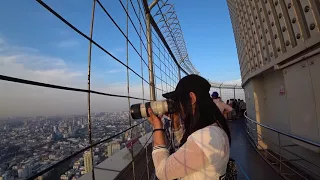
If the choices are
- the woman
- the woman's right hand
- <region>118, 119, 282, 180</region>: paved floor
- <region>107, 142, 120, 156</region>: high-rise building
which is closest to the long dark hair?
the woman

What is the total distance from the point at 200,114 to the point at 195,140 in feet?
0.35

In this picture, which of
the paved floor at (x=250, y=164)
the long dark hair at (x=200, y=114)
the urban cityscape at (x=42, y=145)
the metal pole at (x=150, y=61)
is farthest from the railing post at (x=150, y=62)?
the long dark hair at (x=200, y=114)

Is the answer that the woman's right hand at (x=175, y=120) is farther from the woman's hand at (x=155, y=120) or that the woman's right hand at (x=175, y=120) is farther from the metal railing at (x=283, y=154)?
the metal railing at (x=283, y=154)

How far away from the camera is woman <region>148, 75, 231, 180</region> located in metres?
0.78

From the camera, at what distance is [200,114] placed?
85cm

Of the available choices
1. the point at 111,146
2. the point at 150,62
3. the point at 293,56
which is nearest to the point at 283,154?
the point at 293,56

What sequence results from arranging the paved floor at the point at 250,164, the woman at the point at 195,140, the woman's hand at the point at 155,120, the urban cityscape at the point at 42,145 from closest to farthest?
the urban cityscape at the point at 42,145 → the woman at the point at 195,140 → the woman's hand at the point at 155,120 → the paved floor at the point at 250,164

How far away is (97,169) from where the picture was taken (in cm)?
179

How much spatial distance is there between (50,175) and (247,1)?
15.6 ft

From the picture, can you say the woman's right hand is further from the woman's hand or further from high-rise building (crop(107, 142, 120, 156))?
high-rise building (crop(107, 142, 120, 156))

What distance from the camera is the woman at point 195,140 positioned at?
78 centimetres

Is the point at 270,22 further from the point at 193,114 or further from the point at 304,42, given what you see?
the point at 193,114

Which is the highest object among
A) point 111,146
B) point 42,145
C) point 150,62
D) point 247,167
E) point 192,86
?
point 150,62

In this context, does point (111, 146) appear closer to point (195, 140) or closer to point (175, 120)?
point (175, 120)
